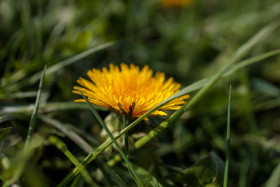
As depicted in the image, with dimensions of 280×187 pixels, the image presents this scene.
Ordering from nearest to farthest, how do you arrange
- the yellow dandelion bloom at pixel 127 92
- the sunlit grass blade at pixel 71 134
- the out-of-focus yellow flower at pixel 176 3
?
1. the yellow dandelion bloom at pixel 127 92
2. the sunlit grass blade at pixel 71 134
3. the out-of-focus yellow flower at pixel 176 3

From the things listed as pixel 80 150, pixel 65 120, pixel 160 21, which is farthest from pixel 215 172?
pixel 160 21

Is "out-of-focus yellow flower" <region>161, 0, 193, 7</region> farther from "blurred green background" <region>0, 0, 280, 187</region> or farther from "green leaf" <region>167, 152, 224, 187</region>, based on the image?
"green leaf" <region>167, 152, 224, 187</region>

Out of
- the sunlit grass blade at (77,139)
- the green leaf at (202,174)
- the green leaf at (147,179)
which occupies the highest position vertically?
the sunlit grass blade at (77,139)

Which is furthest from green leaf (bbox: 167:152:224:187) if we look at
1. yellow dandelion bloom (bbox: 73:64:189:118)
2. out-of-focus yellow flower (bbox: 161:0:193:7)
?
out-of-focus yellow flower (bbox: 161:0:193:7)

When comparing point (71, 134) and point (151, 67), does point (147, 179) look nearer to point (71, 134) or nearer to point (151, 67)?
point (71, 134)

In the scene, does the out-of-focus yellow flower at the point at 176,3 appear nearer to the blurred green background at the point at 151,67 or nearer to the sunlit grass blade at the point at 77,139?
the blurred green background at the point at 151,67

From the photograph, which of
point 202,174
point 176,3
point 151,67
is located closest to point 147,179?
point 202,174

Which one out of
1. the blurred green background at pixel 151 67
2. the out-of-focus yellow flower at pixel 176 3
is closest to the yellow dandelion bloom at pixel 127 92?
the blurred green background at pixel 151 67
